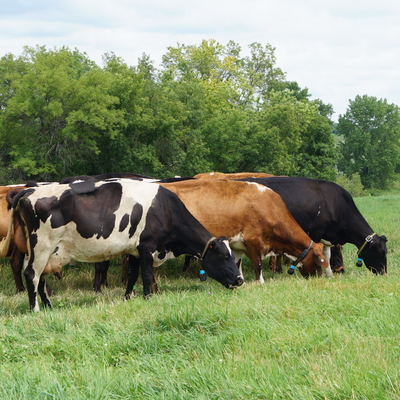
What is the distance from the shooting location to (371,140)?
3610 inches

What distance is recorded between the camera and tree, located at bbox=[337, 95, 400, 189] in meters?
87.6

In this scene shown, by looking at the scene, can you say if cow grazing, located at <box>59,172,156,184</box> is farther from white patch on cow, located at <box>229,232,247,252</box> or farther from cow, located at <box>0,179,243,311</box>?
cow, located at <box>0,179,243,311</box>

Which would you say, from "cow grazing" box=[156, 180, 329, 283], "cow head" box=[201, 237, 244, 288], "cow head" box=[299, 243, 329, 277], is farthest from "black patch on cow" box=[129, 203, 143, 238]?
"cow head" box=[299, 243, 329, 277]

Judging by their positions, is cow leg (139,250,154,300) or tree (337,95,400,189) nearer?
cow leg (139,250,154,300)

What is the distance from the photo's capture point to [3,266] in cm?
1275

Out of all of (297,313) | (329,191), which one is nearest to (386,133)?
(329,191)

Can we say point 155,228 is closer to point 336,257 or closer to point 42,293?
point 42,293

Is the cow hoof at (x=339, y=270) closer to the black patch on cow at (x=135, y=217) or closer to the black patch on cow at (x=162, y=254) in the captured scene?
the black patch on cow at (x=162, y=254)

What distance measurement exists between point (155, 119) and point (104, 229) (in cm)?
3861

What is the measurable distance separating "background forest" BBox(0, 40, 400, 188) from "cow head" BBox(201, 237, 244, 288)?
3266 cm

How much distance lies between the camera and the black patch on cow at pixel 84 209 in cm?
843

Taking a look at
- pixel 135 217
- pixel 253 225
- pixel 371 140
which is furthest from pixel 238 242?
pixel 371 140

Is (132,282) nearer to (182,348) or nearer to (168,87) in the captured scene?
(182,348)

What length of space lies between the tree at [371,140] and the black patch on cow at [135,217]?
8105cm
